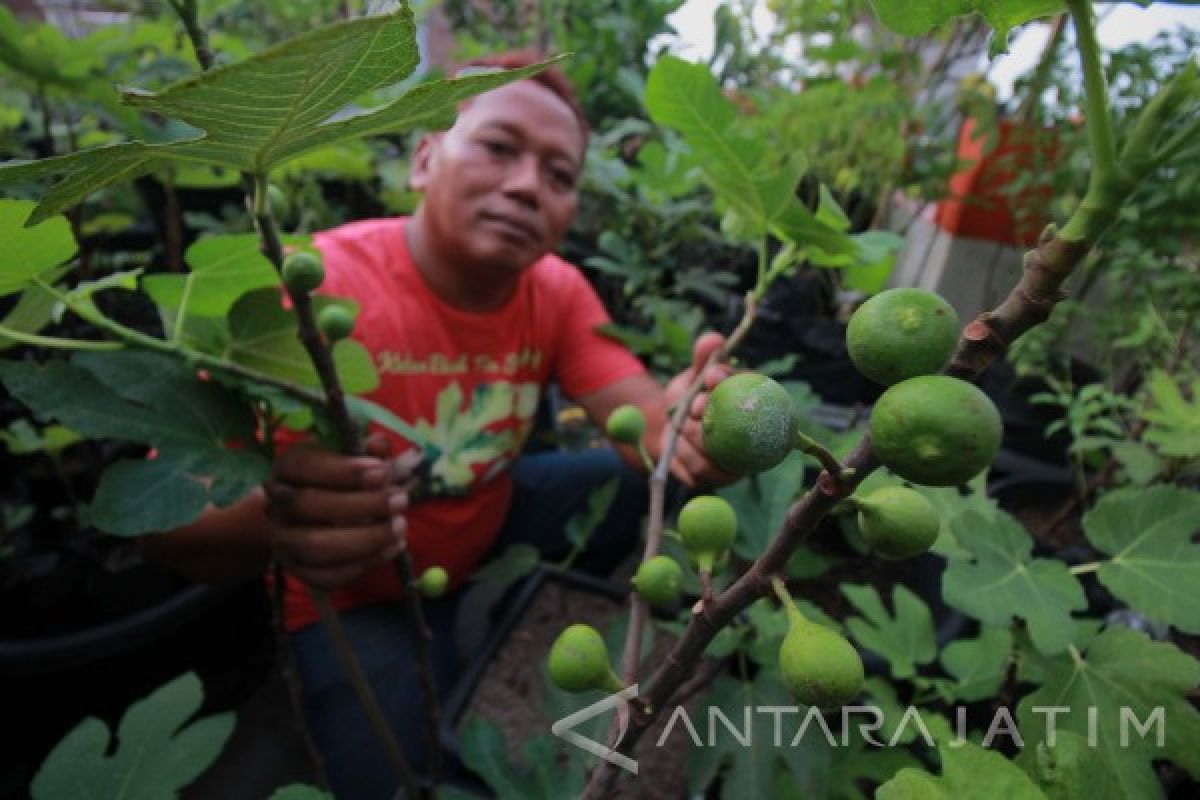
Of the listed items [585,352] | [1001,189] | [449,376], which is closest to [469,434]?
[449,376]

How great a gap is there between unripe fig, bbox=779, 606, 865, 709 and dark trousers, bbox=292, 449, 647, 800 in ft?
3.80

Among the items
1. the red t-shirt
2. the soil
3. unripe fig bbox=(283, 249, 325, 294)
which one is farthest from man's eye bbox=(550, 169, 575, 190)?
unripe fig bbox=(283, 249, 325, 294)

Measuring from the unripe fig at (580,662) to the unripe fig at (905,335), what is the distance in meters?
0.29

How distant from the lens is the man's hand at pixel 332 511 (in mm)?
698

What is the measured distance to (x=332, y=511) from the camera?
73 cm

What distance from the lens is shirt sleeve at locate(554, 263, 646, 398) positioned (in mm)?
1651

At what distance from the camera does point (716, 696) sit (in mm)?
856

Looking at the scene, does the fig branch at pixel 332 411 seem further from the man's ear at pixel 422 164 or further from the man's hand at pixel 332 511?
the man's ear at pixel 422 164

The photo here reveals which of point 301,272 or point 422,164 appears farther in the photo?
point 422,164

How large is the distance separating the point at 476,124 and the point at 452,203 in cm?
17

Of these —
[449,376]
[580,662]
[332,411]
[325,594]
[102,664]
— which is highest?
[332,411]

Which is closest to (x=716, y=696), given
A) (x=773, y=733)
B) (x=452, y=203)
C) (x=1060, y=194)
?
(x=773, y=733)

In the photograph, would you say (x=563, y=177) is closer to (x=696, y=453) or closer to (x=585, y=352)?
(x=585, y=352)

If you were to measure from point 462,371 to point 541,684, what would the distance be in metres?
0.71
